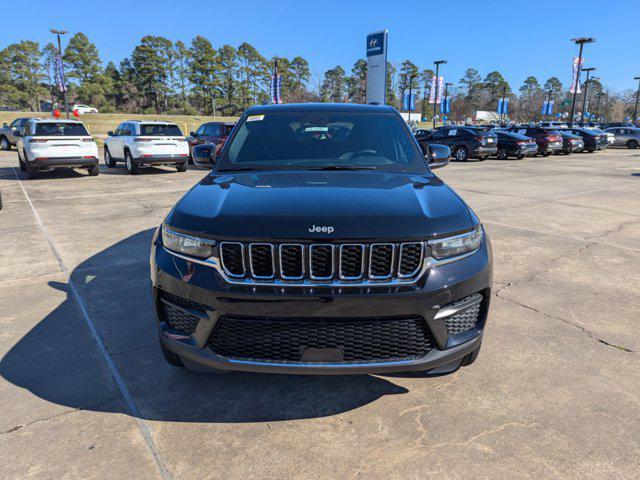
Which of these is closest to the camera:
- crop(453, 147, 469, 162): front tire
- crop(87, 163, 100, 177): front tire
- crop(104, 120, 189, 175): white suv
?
crop(87, 163, 100, 177): front tire

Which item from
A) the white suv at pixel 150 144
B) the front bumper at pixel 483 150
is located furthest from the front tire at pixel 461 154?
the white suv at pixel 150 144

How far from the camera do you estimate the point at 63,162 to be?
12844mm

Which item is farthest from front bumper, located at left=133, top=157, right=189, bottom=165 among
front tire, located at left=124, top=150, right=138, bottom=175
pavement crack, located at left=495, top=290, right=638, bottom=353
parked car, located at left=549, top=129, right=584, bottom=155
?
parked car, located at left=549, top=129, right=584, bottom=155

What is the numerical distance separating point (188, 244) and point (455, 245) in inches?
55.8

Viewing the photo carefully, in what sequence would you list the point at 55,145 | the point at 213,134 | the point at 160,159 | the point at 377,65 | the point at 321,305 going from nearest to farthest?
the point at 321,305 < the point at 55,145 < the point at 160,159 < the point at 213,134 < the point at 377,65

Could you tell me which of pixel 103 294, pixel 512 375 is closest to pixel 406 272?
pixel 512 375

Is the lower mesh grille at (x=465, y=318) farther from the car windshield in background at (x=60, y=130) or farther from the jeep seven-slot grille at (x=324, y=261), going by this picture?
the car windshield in background at (x=60, y=130)

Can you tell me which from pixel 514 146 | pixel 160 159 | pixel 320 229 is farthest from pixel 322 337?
pixel 514 146

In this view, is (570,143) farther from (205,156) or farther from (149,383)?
(149,383)

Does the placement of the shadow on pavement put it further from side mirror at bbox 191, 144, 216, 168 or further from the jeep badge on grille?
side mirror at bbox 191, 144, 216, 168

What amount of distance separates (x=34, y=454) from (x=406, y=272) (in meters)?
2.08

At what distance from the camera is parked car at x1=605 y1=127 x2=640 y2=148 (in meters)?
33.6

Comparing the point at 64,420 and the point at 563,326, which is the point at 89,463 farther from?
the point at 563,326

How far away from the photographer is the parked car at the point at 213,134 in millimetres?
16141
